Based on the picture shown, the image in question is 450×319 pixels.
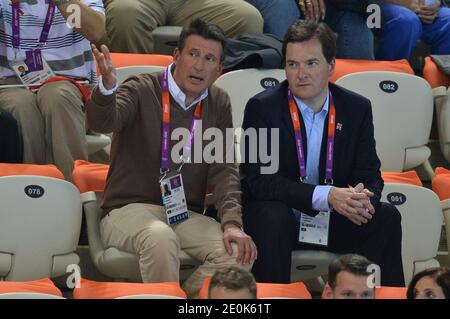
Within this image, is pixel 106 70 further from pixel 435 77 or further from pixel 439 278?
pixel 435 77

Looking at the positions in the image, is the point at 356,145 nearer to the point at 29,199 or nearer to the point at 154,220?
the point at 154,220

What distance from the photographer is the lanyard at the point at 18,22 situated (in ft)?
14.8

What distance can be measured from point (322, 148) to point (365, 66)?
1098 millimetres

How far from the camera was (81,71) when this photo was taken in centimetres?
461

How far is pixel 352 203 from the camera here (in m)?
3.92

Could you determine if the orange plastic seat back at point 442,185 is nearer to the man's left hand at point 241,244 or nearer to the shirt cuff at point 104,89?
the man's left hand at point 241,244

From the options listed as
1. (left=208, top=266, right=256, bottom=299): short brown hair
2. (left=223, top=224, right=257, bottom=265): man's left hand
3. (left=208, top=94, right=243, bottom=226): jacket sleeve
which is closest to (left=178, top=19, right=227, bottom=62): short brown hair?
(left=208, top=94, right=243, bottom=226): jacket sleeve

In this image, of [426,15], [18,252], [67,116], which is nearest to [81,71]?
[67,116]

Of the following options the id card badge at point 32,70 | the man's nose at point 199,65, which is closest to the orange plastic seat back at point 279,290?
the man's nose at point 199,65

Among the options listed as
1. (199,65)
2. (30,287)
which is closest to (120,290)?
(30,287)

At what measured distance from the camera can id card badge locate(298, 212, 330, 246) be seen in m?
4.02

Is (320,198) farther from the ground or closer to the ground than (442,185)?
farther from the ground

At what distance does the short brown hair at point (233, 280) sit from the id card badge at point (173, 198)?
84cm

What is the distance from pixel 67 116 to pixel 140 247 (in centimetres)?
72
